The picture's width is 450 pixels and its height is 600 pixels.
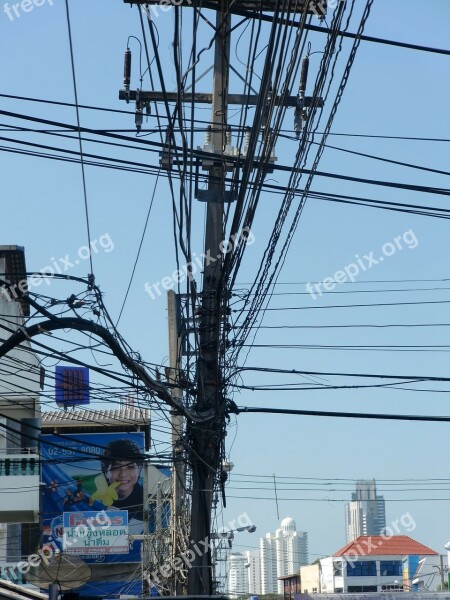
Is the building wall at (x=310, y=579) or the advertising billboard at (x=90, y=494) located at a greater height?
the advertising billboard at (x=90, y=494)

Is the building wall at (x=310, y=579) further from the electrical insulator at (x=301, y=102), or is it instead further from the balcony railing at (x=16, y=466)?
the electrical insulator at (x=301, y=102)

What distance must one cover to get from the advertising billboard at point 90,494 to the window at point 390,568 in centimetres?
2989

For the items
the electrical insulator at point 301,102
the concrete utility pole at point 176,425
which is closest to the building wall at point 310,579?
the concrete utility pole at point 176,425

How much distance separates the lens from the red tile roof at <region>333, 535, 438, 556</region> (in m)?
64.4

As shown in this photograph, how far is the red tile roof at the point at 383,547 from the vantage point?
211 feet

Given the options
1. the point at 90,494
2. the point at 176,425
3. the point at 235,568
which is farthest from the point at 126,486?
the point at 176,425

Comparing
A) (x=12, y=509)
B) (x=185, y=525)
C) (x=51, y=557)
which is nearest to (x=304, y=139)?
(x=185, y=525)

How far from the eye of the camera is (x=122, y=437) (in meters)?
39.6

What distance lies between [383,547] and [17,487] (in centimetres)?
4985

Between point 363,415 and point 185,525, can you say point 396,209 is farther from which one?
point 185,525

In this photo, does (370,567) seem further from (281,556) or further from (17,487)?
(281,556)

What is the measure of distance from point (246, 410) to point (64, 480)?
27719mm

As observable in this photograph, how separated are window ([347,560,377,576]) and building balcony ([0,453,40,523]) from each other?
141 ft

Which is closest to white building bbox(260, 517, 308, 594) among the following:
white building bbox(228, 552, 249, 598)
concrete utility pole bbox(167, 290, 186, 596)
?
white building bbox(228, 552, 249, 598)
